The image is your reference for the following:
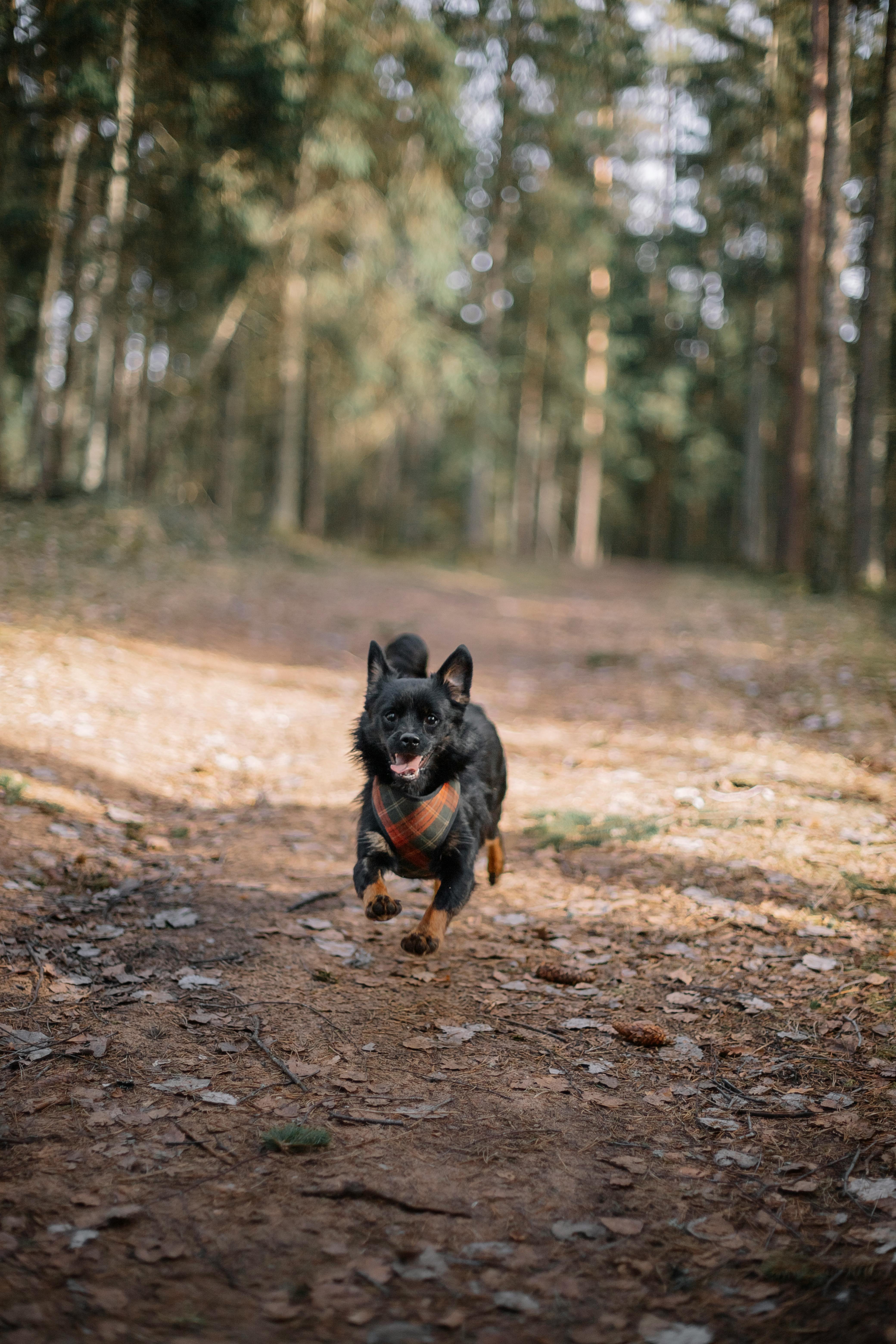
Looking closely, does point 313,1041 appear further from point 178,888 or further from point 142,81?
point 142,81

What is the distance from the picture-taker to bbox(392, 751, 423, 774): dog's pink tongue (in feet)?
15.2

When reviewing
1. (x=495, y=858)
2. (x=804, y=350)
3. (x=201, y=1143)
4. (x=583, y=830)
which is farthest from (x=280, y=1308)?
(x=804, y=350)

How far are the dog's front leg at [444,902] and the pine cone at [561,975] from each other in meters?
0.57

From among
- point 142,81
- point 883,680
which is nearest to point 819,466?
point 883,680

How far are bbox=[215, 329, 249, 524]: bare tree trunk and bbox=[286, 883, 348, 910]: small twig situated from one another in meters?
16.4

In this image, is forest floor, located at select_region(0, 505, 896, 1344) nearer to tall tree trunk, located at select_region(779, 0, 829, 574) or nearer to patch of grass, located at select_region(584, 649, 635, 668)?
patch of grass, located at select_region(584, 649, 635, 668)

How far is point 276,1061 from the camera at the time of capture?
3803 mm

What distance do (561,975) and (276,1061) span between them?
5.46 feet

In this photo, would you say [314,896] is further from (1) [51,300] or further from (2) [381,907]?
(1) [51,300]

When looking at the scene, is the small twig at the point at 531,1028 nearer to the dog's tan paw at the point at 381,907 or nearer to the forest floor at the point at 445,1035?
the forest floor at the point at 445,1035

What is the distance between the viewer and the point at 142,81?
613 inches

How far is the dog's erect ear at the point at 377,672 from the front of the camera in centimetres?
506

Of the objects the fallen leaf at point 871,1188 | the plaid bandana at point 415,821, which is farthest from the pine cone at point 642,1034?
the plaid bandana at point 415,821

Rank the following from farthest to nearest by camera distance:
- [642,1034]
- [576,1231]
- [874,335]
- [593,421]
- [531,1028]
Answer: [593,421] → [874,335] → [531,1028] → [642,1034] → [576,1231]
